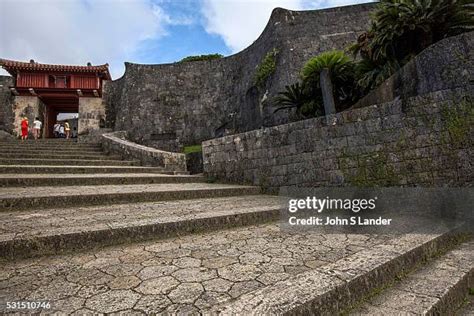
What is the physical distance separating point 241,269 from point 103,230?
123cm

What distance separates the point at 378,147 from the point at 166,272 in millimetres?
3602

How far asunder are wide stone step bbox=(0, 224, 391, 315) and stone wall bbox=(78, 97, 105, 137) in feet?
61.0

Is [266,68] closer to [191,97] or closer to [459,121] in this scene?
[191,97]

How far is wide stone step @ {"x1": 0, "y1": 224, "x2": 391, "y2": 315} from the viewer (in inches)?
54.0

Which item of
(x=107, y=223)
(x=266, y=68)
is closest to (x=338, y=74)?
(x=266, y=68)

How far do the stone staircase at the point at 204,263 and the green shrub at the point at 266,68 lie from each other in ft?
34.8

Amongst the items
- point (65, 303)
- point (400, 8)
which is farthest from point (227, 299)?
point (400, 8)

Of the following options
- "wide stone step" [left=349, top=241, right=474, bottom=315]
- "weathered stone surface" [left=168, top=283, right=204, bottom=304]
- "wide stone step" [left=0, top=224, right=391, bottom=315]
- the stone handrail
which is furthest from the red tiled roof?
"wide stone step" [left=349, top=241, right=474, bottom=315]

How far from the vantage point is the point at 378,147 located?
3930 mm

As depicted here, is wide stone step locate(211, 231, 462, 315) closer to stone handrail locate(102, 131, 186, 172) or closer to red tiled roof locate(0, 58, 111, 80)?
stone handrail locate(102, 131, 186, 172)

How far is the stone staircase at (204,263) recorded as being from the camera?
140 cm
